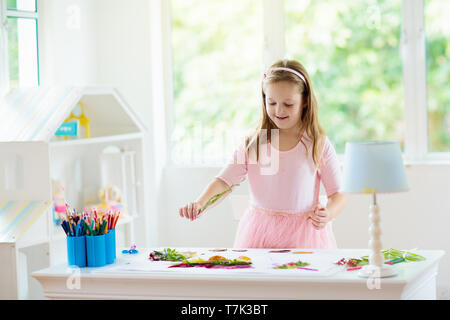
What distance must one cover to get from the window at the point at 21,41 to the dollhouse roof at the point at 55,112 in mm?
178

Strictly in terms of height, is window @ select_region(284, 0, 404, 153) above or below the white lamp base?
above

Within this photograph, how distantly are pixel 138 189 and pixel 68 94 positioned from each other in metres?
0.69

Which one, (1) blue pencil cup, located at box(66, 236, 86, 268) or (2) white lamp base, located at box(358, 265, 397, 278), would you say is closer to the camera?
(2) white lamp base, located at box(358, 265, 397, 278)

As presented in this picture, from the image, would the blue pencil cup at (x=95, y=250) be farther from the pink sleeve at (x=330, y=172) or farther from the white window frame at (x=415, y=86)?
the white window frame at (x=415, y=86)

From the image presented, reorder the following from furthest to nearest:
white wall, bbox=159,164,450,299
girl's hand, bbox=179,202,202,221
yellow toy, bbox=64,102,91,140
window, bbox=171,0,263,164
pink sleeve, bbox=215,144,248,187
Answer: window, bbox=171,0,263,164
white wall, bbox=159,164,450,299
yellow toy, bbox=64,102,91,140
pink sleeve, bbox=215,144,248,187
girl's hand, bbox=179,202,202,221

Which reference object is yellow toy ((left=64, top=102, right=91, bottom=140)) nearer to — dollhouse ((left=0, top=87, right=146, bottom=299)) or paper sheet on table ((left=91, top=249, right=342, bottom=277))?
dollhouse ((left=0, top=87, right=146, bottom=299))

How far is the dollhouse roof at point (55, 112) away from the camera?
241 centimetres

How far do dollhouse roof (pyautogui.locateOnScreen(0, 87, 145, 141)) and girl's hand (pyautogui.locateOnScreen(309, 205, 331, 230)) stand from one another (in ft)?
3.27

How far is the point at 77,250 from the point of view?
1826 millimetres

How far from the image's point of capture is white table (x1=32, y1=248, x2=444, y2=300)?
1.59 m

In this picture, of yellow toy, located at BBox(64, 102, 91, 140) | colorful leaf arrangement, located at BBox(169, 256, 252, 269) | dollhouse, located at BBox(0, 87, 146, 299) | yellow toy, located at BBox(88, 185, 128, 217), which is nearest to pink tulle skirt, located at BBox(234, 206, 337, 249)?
colorful leaf arrangement, located at BBox(169, 256, 252, 269)

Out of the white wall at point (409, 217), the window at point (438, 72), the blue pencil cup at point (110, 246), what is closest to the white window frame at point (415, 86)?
the window at point (438, 72)

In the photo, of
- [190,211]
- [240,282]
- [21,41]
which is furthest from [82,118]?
[240,282]

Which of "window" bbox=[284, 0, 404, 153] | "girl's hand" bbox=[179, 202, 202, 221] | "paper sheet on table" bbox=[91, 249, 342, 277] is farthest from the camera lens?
"window" bbox=[284, 0, 404, 153]
